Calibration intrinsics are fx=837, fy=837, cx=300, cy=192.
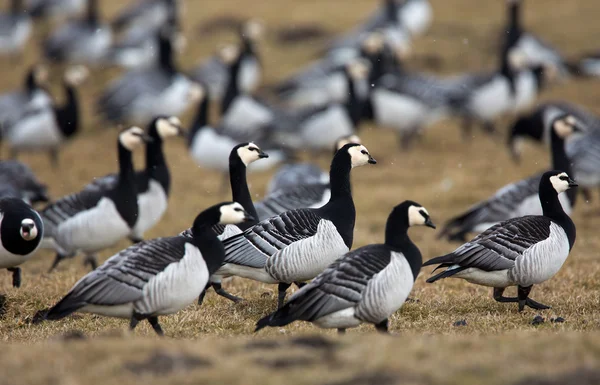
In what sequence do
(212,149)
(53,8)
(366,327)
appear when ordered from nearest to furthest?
(366,327) < (212,149) < (53,8)

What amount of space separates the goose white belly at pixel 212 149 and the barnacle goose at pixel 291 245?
24.4 feet

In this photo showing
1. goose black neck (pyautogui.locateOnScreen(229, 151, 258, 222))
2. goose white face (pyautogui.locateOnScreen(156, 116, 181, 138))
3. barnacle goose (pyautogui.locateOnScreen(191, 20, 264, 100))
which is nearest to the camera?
goose black neck (pyautogui.locateOnScreen(229, 151, 258, 222))

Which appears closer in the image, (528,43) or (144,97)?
(144,97)

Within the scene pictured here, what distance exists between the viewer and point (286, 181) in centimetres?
1242

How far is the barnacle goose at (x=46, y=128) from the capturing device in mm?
16844

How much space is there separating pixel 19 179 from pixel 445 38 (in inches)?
628

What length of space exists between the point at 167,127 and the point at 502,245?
613cm

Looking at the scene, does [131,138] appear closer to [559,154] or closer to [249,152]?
[249,152]

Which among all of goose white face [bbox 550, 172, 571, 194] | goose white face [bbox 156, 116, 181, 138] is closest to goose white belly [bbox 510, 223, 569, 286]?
goose white face [bbox 550, 172, 571, 194]

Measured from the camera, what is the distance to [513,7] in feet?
72.1

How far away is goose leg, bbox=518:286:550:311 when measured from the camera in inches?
313

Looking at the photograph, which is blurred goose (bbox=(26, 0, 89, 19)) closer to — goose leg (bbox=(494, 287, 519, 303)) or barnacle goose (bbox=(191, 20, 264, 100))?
barnacle goose (bbox=(191, 20, 264, 100))

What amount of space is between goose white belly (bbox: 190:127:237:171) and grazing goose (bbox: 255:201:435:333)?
8.74m

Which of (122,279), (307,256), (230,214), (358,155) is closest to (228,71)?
(358,155)
